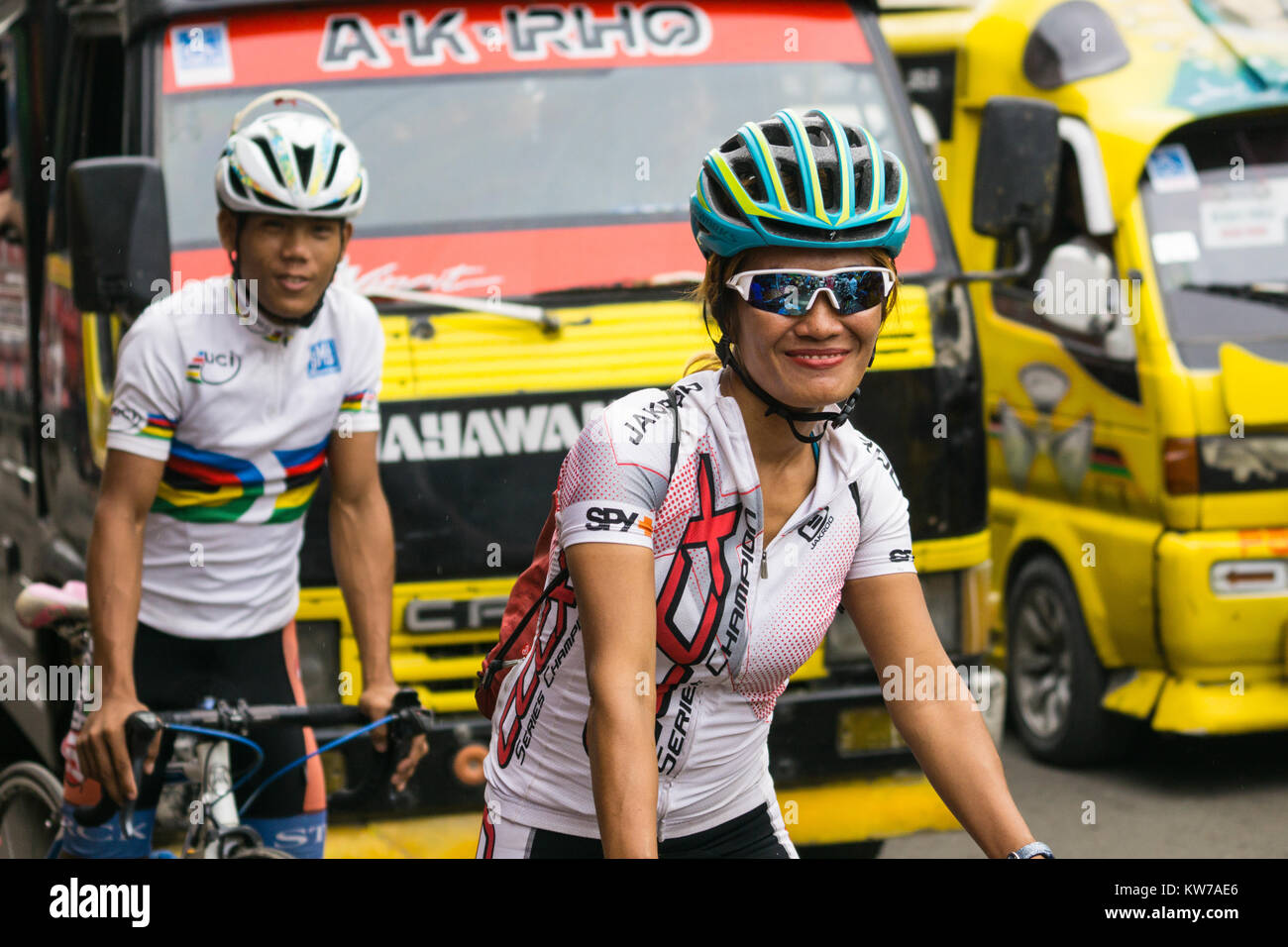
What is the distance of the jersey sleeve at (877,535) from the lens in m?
2.97

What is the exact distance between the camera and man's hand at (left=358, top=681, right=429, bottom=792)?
420 centimetres

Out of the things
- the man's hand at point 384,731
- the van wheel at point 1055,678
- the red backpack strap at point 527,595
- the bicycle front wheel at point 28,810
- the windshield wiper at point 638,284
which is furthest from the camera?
the van wheel at point 1055,678

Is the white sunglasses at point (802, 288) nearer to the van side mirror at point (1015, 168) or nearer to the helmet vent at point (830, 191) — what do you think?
the helmet vent at point (830, 191)

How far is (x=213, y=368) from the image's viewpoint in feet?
13.8

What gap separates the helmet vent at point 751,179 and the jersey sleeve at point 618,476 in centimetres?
35

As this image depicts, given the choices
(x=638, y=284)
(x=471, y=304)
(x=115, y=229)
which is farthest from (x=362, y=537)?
(x=638, y=284)

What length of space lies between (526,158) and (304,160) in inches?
53.5

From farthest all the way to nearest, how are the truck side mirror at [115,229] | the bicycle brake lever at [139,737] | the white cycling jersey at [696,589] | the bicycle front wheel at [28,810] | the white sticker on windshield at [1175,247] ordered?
the white sticker on windshield at [1175,247]
the bicycle front wheel at [28,810]
the truck side mirror at [115,229]
the bicycle brake lever at [139,737]
the white cycling jersey at [696,589]

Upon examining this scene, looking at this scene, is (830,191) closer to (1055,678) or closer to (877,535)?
(877,535)

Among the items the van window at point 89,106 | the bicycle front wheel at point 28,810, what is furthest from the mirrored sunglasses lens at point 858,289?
the van window at point 89,106

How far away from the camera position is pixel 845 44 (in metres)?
5.90

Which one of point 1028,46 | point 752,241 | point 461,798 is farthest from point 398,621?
point 1028,46
